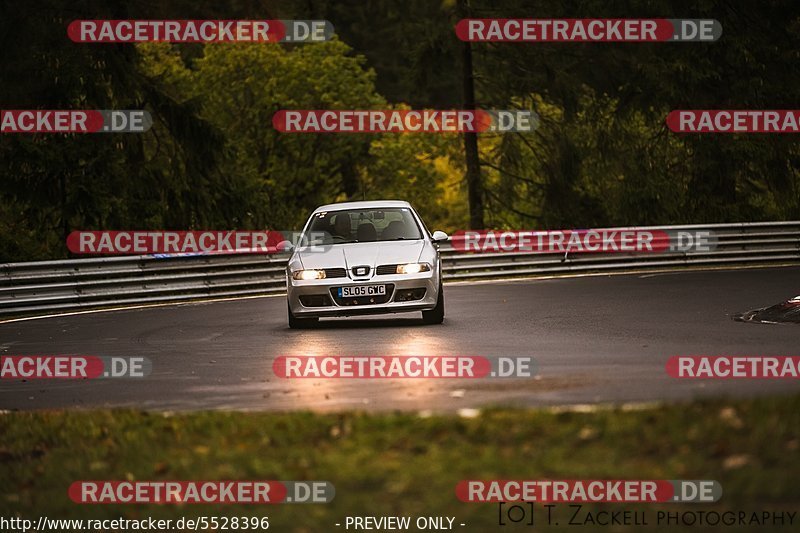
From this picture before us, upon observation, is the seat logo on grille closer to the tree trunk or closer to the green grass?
the green grass

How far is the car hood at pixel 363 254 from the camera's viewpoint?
19.3 m

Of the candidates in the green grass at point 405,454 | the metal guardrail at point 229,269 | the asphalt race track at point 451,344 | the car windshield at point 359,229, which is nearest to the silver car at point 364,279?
the car windshield at point 359,229

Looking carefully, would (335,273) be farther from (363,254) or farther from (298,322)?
(298,322)

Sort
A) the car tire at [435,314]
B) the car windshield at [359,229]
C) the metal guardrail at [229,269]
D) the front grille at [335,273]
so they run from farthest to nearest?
the metal guardrail at [229,269], the car windshield at [359,229], the car tire at [435,314], the front grille at [335,273]

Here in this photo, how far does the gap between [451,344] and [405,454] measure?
7757 mm

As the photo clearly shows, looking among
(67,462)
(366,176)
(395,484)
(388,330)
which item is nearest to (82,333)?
(388,330)

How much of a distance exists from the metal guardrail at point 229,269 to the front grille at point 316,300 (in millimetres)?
8026

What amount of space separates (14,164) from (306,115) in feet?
115

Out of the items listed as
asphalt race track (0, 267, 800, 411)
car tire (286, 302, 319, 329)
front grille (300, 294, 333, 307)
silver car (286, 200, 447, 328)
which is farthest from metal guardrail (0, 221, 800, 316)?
front grille (300, 294, 333, 307)

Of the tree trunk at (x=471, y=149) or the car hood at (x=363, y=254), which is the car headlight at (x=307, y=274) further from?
the tree trunk at (x=471, y=149)

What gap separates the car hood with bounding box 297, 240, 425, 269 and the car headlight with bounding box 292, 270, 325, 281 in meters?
0.08

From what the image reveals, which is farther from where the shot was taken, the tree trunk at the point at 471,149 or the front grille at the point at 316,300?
the tree trunk at the point at 471,149

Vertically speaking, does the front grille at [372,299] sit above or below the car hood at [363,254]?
below

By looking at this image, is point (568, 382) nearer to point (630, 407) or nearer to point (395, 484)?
point (630, 407)
